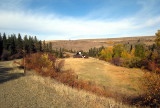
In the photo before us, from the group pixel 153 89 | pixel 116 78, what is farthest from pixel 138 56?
pixel 153 89

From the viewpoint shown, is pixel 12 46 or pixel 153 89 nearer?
pixel 153 89

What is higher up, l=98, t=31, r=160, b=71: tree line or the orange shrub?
the orange shrub

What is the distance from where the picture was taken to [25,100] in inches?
301

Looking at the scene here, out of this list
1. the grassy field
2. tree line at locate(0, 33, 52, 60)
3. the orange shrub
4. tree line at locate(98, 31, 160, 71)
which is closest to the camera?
the orange shrub

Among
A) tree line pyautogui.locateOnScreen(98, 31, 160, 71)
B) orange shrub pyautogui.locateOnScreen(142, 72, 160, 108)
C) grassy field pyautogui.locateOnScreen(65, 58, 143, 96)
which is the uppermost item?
orange shrub pyautogui.locateOnScreen(142, 72, 160, 108)

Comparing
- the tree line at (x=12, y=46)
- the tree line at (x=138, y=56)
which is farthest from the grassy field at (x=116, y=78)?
the tree line at (x=12, y=46)

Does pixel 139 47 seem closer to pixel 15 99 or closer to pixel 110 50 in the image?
pixel 110 50

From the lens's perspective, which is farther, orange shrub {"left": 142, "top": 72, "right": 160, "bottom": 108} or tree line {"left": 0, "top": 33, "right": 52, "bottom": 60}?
tree line {"left": 0, "top": 33, "right": 52, "bottom": 60}

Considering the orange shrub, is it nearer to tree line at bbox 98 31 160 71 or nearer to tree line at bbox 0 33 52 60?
tree line at bbox 98 31 160 71

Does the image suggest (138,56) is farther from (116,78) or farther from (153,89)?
(153,89)

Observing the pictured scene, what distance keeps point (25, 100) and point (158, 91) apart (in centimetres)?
846

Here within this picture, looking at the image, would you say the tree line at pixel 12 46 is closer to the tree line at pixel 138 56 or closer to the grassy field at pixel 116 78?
the grassy field at pixel 116 78

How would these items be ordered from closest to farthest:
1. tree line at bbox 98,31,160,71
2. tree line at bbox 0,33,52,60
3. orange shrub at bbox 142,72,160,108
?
1. orange shrub at bbox 142,72,160,108
2. tree line at bbox 98,31,160,71
3. tree line at bbox 0,33,52,60

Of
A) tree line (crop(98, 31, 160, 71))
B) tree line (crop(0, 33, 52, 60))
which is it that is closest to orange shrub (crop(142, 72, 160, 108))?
tree line (crop(98, 31, 160, 71))
